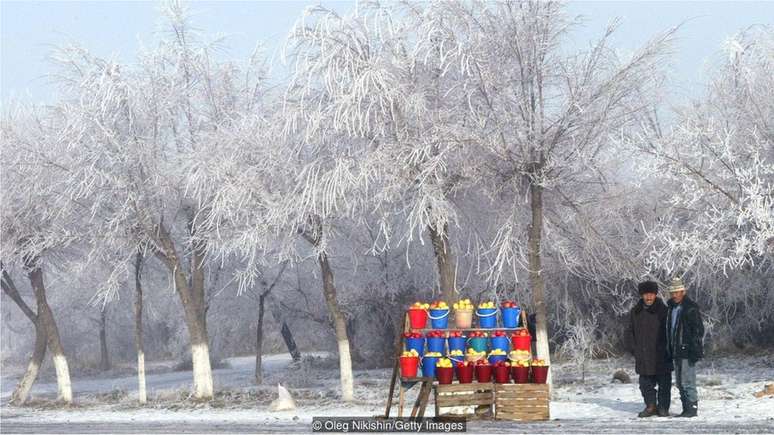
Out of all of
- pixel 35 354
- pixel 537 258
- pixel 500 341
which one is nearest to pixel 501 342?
pixel 500 341

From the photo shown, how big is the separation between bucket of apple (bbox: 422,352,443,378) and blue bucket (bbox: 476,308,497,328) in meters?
0.89

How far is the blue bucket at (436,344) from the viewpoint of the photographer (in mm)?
14305

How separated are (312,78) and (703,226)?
8.30 m

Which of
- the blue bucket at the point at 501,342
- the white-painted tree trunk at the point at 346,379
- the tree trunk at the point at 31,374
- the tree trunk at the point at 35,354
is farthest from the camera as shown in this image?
the tree trunk at the point at 31,374

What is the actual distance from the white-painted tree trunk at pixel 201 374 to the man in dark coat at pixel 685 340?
41.2 feet

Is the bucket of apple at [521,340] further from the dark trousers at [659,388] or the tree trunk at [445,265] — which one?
the tree trunk at [445,265]

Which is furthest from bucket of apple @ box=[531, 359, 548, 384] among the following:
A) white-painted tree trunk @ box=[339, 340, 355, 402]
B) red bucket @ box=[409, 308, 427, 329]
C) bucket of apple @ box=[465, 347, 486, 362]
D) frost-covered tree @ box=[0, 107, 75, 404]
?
frost-covered tree @ box=[0, 107, 75, 404]

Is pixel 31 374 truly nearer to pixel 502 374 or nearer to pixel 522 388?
pixel 502 374

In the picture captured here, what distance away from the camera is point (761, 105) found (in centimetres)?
2131

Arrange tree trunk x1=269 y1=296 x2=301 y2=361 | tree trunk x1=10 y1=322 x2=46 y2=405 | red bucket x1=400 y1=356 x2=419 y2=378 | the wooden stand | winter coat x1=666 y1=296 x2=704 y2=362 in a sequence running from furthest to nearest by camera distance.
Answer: tree trunk x1=269 y1=296 x2=301 y2=361, tree trunk x1=10 y1=322 x2=46 y2=405, the wooden stand, red bucket x1=400 y1=356 x2=419 y2=378, winter coat x1=666 y1=296 x2=704 y2=362

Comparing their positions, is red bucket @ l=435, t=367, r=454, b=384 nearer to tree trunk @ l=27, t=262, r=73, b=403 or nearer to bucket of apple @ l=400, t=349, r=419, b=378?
bucket of apple @ l=400, t=349, r=419, b=378

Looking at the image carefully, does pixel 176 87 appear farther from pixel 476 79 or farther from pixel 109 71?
pixel 476 79

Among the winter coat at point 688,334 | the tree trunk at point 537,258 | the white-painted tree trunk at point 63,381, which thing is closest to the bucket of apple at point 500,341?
the winter coat at point 688,334

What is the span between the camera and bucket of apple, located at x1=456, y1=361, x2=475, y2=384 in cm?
1408
